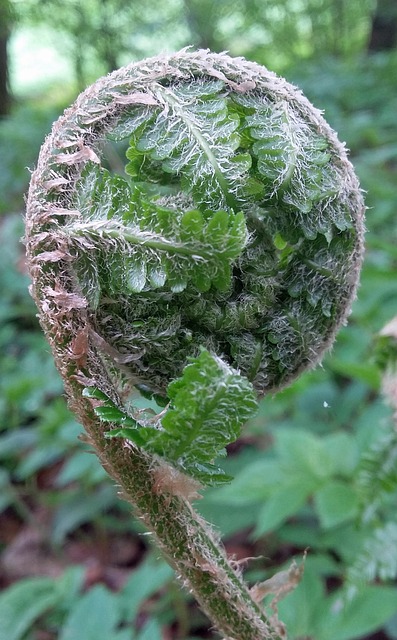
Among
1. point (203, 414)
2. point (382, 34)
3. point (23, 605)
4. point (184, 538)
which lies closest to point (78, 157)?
point (203, 414)

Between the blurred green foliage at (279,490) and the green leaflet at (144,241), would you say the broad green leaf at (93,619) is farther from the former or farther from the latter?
the green leaflet at (144,241)

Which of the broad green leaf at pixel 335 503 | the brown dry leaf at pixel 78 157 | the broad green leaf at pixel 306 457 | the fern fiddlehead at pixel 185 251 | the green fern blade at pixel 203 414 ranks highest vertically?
the brown dry leaf at pixel 78 157

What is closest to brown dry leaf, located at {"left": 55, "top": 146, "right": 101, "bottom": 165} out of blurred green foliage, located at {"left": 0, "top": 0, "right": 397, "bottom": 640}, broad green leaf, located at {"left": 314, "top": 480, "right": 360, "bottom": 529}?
blurred green foliage, located at {"left": 0, "top": 0, "right": 397, "bottom": 640}

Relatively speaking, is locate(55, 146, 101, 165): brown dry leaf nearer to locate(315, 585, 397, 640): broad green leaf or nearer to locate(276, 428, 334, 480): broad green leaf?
locate(315, 585, 397, 640): broad green leaf

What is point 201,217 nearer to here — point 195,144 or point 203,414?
point 195,144

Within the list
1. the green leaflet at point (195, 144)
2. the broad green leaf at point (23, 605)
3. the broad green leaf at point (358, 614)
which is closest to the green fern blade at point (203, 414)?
the green leaflet at point (195, 144)

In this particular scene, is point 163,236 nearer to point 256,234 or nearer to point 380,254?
point 256,234

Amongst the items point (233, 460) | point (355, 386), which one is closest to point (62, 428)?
point (233, 460)
